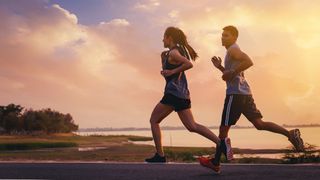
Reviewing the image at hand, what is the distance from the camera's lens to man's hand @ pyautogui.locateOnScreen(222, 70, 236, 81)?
6.78 m

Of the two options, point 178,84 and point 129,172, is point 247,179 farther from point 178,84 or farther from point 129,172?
point 178,84

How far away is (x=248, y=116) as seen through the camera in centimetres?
694

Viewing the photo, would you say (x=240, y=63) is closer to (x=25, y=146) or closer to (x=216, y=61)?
(x=216, y=61)

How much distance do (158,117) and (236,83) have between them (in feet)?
5.49

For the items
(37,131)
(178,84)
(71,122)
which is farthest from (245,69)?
(71,122)

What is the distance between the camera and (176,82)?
7.77m

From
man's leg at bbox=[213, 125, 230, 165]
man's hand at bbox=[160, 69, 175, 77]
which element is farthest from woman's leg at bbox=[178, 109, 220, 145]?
man's hand at bbox=[160, 69, 175, 77]

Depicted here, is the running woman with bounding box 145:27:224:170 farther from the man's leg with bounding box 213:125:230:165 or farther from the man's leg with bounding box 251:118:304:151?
the man's leg with bounding box 251:118:304:151

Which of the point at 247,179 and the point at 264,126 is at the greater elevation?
the point at 264,126

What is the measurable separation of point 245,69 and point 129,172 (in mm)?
2250

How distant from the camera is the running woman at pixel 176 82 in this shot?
7.64 m

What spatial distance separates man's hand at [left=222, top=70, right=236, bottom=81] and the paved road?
135cm

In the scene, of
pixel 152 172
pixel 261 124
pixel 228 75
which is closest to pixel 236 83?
pixel 228 75

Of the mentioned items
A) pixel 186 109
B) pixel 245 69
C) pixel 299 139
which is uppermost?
pixel 245 69
